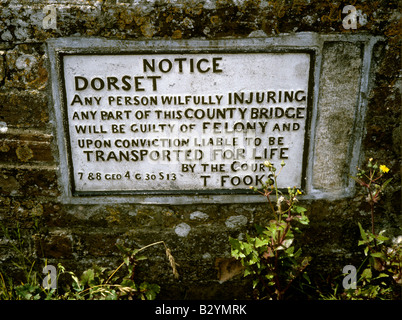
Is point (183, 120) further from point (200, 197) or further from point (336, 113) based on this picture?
point (336, 113)

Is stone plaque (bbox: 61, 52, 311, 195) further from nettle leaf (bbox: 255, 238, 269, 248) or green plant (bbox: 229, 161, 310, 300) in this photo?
nettle leaf (bbox: 255, 238, 269, 248)

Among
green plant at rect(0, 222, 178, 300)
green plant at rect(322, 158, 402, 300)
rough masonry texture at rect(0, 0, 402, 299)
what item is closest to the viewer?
rough masonry texture at rect(0, 0, 402, 299)

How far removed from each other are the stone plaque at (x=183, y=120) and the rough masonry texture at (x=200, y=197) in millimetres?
89

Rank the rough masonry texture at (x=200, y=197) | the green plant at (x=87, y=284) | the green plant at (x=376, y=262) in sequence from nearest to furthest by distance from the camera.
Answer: the rough masonry texture at (x=200, y=197), the green plant at (x=376, y=262), the green plant at (x=87, y=284)

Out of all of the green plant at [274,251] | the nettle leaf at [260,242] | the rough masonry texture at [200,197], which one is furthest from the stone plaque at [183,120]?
the nettle leaf at [260,242]

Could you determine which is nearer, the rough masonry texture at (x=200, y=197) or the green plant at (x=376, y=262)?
the rough masonry texture at (x=200, y=197)

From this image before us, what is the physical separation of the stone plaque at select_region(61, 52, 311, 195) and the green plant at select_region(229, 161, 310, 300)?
0.22 meters

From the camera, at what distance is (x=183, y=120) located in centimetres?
181

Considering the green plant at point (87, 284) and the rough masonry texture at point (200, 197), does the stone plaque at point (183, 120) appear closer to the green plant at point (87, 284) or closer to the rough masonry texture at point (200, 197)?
the rough masonry texture at point (200, 197)

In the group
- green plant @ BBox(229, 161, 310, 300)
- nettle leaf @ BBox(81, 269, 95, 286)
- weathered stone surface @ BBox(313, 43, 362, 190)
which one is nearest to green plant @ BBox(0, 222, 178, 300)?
nettle leaf @ BBox(81, 269, 95, 286)

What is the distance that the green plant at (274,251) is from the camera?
65.4 inches

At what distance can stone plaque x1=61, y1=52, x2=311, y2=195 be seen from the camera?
5.66 feet
